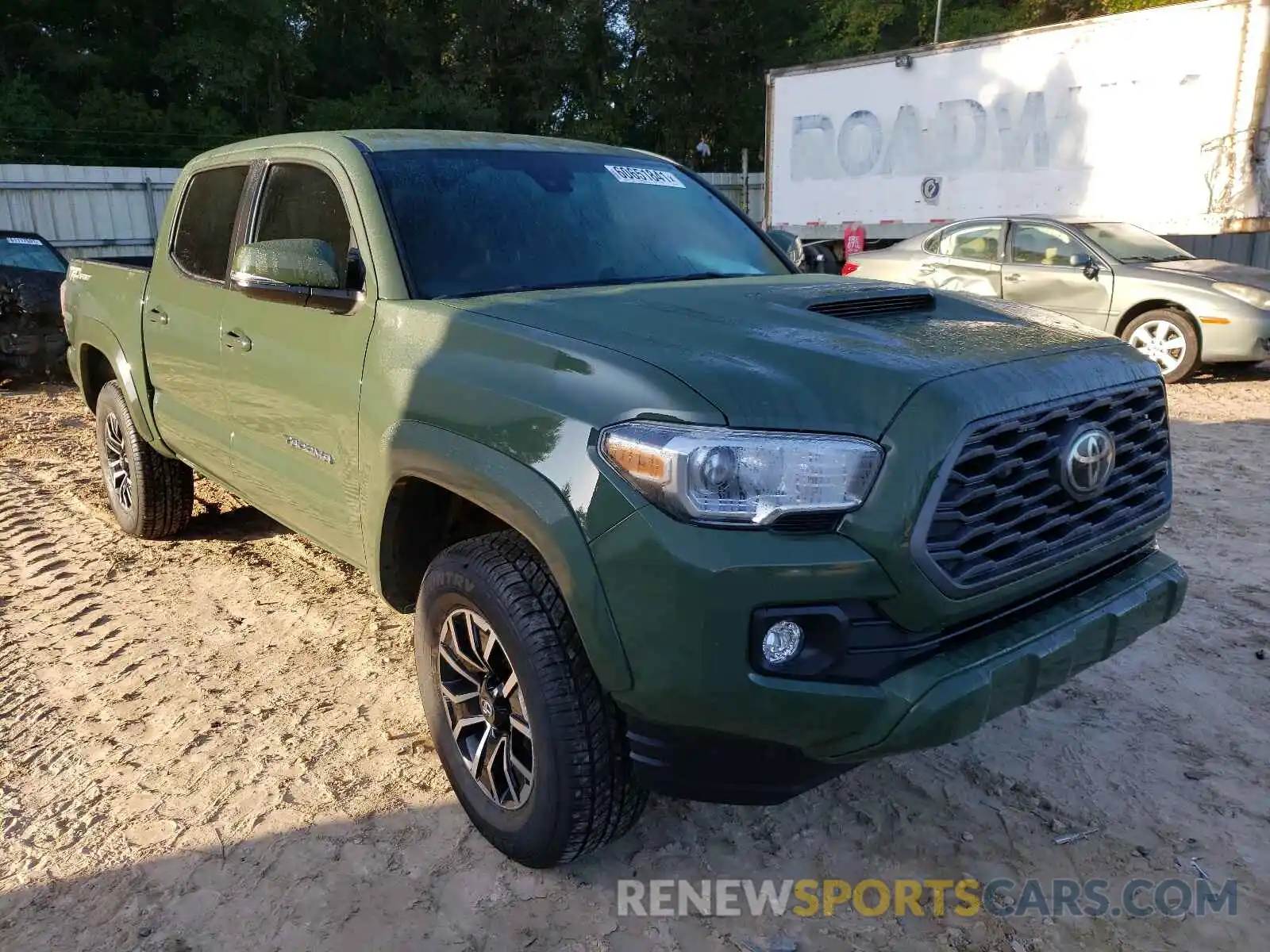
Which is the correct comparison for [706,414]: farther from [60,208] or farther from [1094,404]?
[60,208]

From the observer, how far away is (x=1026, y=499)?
7.13ft

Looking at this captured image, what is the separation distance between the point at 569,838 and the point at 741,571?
891 millimetres

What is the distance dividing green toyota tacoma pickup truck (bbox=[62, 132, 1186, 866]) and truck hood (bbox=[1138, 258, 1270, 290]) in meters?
6.82

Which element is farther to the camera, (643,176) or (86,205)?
(86,205)

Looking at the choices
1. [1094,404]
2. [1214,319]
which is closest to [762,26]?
[1214,319]

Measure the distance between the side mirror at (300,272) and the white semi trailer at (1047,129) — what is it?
Answer: 10.2 metres

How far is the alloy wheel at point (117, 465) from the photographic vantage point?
197 inches

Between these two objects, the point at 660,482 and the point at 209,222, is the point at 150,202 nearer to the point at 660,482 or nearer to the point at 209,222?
the point at 209,222

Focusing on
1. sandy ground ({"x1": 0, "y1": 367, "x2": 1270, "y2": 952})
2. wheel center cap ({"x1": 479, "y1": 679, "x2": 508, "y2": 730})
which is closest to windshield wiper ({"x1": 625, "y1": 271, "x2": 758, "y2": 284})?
wheel center cap ({"x1": 479, "y1": 679, "x2": 508, "y2": 730})

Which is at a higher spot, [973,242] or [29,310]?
[973,242]

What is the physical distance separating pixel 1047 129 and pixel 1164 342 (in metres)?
3.96

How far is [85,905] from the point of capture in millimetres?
2441

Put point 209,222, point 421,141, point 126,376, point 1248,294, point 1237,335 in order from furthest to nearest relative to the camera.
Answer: point 1248,294
point 1237,335
point 126,376
point 209,222
point 421,141

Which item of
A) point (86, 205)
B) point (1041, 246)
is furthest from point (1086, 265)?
point (86, 205)
